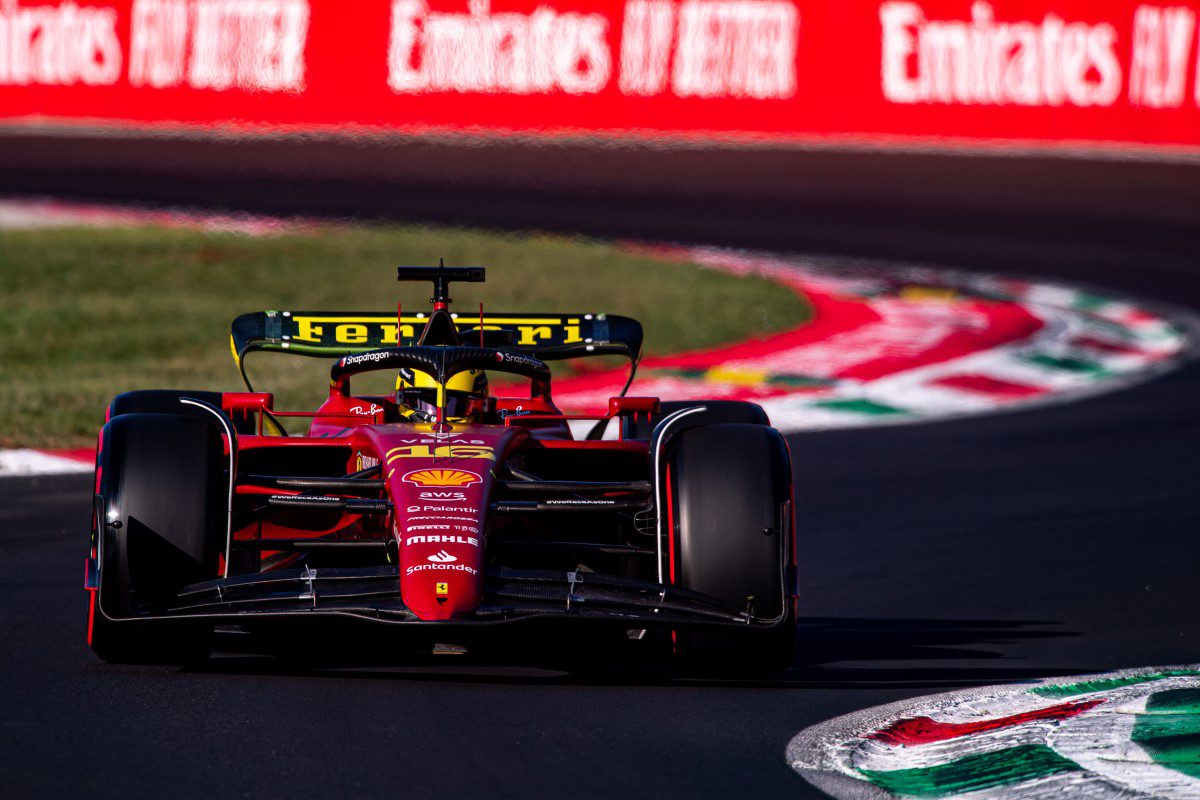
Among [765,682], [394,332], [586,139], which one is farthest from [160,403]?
[586,139]

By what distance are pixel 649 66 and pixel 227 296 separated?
28.3ft

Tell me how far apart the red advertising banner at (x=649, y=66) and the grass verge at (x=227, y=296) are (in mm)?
4878

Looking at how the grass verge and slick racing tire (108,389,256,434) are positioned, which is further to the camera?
the grass verge

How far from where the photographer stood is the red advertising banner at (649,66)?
22172 mm

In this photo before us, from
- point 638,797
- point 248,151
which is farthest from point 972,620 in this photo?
point 248,151

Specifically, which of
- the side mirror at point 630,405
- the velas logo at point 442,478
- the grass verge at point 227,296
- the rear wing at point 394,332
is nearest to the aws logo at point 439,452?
the velas logo at point 442,478

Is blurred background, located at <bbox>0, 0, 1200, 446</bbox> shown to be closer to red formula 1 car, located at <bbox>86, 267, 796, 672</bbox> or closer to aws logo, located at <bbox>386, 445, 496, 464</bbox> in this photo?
red formula 1 car, located at <bbox>86, 267, 796, 672</bbox>

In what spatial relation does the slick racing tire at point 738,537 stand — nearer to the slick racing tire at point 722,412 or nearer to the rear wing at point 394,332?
the slick racing tire at point 722,412

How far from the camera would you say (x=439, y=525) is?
5.85m

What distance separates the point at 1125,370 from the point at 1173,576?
5.51 metres

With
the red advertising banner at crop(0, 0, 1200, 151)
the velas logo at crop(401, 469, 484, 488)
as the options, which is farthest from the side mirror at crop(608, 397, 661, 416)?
the red advertising banner at crop(0, 0, 1200, 151)

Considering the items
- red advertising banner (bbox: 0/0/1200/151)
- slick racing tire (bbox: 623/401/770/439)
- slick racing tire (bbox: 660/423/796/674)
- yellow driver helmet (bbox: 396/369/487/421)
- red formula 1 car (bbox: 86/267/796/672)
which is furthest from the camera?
red advertising banner (bbox: 0/0/1200/151)

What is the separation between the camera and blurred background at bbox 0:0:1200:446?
18.4m

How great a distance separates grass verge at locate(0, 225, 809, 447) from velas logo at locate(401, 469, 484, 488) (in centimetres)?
469
